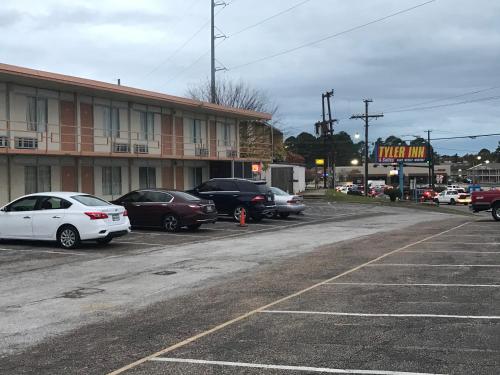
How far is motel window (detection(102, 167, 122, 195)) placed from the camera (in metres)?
27.1

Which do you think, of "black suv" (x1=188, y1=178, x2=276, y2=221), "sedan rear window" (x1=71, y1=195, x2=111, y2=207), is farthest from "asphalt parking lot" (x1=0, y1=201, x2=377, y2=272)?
"sedan rear window" (x1=71, y1=195, x2=111, y2=207)

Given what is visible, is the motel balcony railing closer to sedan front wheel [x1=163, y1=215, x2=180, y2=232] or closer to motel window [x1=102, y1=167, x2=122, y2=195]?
motel window [x1=102, y1=167, x2=122, y2=195]

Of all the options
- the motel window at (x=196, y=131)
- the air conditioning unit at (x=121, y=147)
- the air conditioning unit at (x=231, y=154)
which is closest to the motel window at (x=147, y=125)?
the air conditioning unit at (x=121, y=147)

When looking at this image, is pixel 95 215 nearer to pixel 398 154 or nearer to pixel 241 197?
pixel 241 197

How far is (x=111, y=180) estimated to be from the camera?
27.6 metres

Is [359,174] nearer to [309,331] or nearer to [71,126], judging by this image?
[71,126]

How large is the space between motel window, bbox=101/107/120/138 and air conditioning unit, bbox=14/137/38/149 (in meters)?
4.14

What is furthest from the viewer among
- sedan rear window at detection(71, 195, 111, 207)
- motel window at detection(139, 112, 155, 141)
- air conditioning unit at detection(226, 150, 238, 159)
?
air conditioning unit at detection(226, 150, 238, 159)

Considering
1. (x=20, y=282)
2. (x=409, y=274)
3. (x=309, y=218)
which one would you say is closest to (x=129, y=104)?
(x=309, y=218)

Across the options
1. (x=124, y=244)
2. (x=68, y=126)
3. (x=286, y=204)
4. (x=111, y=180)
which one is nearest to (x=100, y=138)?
(x=68, y=126)

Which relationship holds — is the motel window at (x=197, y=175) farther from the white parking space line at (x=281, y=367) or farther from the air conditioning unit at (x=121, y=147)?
the white parking space line at (x=281, y=367)

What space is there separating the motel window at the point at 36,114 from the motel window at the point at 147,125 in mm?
6106

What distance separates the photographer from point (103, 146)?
26.7m

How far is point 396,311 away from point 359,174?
12343 centimetres
